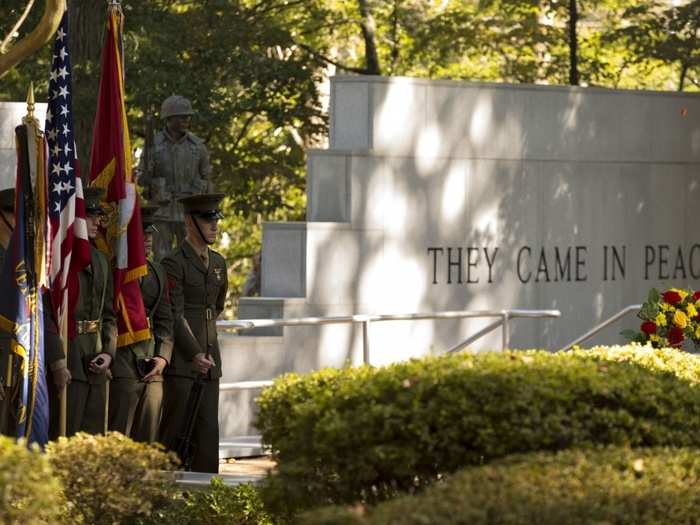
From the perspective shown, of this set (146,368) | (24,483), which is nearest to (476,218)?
(146,368)

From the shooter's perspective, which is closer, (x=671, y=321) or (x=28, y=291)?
(x=28, y=291)

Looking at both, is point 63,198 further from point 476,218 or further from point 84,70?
point 84,70

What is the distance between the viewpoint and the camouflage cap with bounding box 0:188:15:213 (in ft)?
32.3

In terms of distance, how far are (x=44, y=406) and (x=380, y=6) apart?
1610 cm

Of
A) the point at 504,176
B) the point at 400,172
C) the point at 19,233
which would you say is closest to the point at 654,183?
the point at 504,176

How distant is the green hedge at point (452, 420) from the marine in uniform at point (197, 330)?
399cm

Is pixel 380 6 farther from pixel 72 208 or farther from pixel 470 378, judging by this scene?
pixel 470 378

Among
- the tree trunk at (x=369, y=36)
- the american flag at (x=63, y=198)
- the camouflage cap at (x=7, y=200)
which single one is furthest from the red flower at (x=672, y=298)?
the tree trunk at (x=369, y=36)

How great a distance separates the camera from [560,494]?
627 cm

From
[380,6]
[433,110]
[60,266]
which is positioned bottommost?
[60,266]

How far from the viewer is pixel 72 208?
977 cm

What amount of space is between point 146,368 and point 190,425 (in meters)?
0.59

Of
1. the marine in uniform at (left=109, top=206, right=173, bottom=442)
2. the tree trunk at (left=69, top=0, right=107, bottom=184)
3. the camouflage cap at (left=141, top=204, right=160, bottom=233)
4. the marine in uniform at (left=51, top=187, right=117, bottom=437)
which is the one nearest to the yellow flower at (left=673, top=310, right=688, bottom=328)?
the marine in uniform at (left=109, top=206, right=173, bottom=442)

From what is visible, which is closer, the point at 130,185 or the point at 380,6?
the point at 130,185
